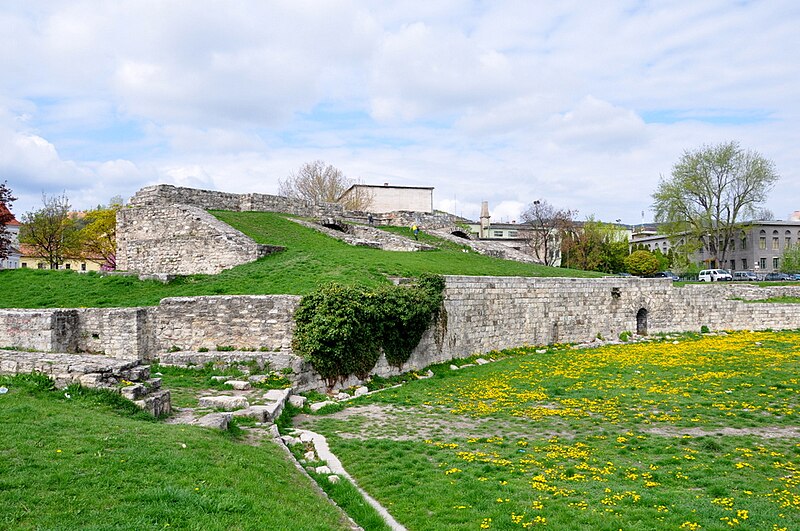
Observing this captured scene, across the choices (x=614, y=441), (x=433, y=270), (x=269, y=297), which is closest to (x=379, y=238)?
(x=433, y=270)

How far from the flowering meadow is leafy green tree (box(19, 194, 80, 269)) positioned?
103 ft

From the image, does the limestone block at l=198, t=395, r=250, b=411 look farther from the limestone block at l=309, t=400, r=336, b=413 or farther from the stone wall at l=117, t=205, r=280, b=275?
the stone wall at l=117, t=205, r=280, b=275

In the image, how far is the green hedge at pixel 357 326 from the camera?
15055 millimetres

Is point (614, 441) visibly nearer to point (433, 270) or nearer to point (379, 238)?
point (433, 270)

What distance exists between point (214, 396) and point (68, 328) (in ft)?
21.7

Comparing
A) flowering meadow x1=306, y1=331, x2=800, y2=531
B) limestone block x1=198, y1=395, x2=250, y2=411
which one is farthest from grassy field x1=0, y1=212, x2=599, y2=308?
limestone block x1=198, y1=395, x2=250, y2=411

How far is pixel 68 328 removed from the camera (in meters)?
16.4

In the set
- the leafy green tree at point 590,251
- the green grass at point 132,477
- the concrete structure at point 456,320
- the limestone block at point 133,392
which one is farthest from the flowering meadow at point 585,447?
the leafy green tree at point 590,251

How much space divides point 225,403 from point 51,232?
32900 millimetres

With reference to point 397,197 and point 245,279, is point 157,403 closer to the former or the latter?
point 245,279

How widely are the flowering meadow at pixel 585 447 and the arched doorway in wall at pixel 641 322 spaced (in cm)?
991

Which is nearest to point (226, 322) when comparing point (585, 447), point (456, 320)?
point (456, 320)

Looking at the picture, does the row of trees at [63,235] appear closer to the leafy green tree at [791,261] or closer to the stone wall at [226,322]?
the stone wall at [226,322]

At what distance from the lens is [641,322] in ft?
96.2
